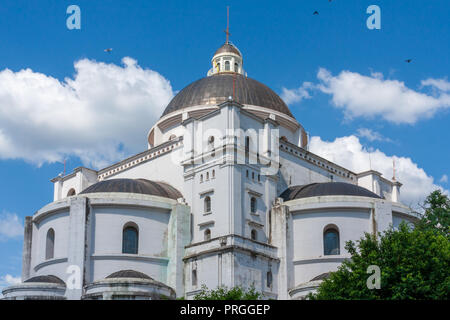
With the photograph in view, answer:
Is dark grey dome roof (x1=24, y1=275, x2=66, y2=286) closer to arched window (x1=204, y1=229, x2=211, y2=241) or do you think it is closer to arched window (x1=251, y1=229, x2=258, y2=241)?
arched window (x1=204, y1=229, x2=211, y2=241)

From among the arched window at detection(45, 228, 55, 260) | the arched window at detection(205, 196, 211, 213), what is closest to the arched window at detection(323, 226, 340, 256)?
the arched window at detection(205, 196, 211, 213)

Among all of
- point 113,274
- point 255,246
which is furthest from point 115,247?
point 255,246

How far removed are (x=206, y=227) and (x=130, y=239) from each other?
5.57 metres

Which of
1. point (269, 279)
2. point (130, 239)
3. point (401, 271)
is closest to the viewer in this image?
point (401, 271)

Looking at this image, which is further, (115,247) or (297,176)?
(297,176)

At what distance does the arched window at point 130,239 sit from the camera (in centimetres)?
4966

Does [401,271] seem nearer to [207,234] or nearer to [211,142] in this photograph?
[207,234]

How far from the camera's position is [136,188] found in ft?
171

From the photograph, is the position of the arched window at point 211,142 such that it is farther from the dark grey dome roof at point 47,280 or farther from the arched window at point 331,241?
the dark grey dome roof at point 47,280

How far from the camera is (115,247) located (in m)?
49.1

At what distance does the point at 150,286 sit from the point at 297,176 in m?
17.9

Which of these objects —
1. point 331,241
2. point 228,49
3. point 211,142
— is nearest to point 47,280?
point 211,142
